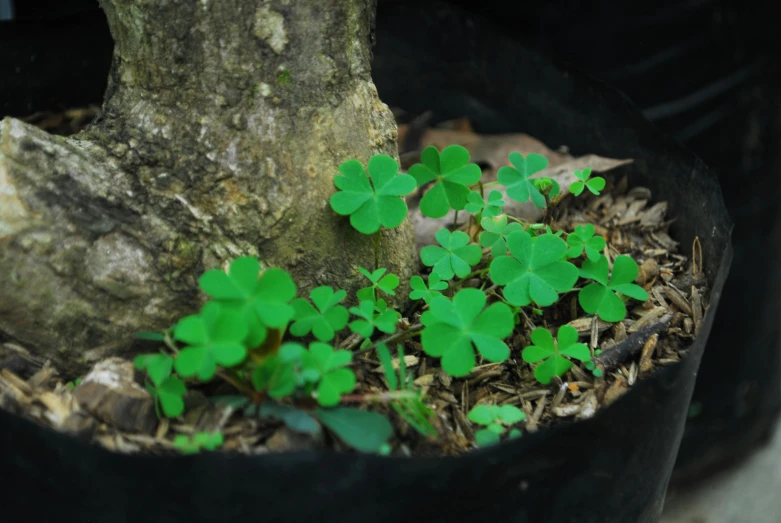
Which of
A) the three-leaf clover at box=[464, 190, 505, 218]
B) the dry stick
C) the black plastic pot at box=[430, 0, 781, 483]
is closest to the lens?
the dry stick

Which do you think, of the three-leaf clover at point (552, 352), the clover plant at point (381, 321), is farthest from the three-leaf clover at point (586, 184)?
the three-leaf clover at point (552, 352)

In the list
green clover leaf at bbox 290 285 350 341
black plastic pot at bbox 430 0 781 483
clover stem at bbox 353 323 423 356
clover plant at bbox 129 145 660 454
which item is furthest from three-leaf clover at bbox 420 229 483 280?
black plastic pot at bbox 430 0 781 483

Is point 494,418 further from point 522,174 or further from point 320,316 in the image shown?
point 522,174

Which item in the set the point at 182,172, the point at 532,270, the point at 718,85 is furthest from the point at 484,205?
the point at 718,85

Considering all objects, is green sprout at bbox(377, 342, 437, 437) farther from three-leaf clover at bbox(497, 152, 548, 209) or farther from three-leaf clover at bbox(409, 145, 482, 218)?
three-leaf clover at bbox(497, 152, 548, 209)

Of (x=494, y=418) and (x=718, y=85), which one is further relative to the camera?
(x=718, y=85)

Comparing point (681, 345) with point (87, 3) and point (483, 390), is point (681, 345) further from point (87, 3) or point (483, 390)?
point (87, 3)
